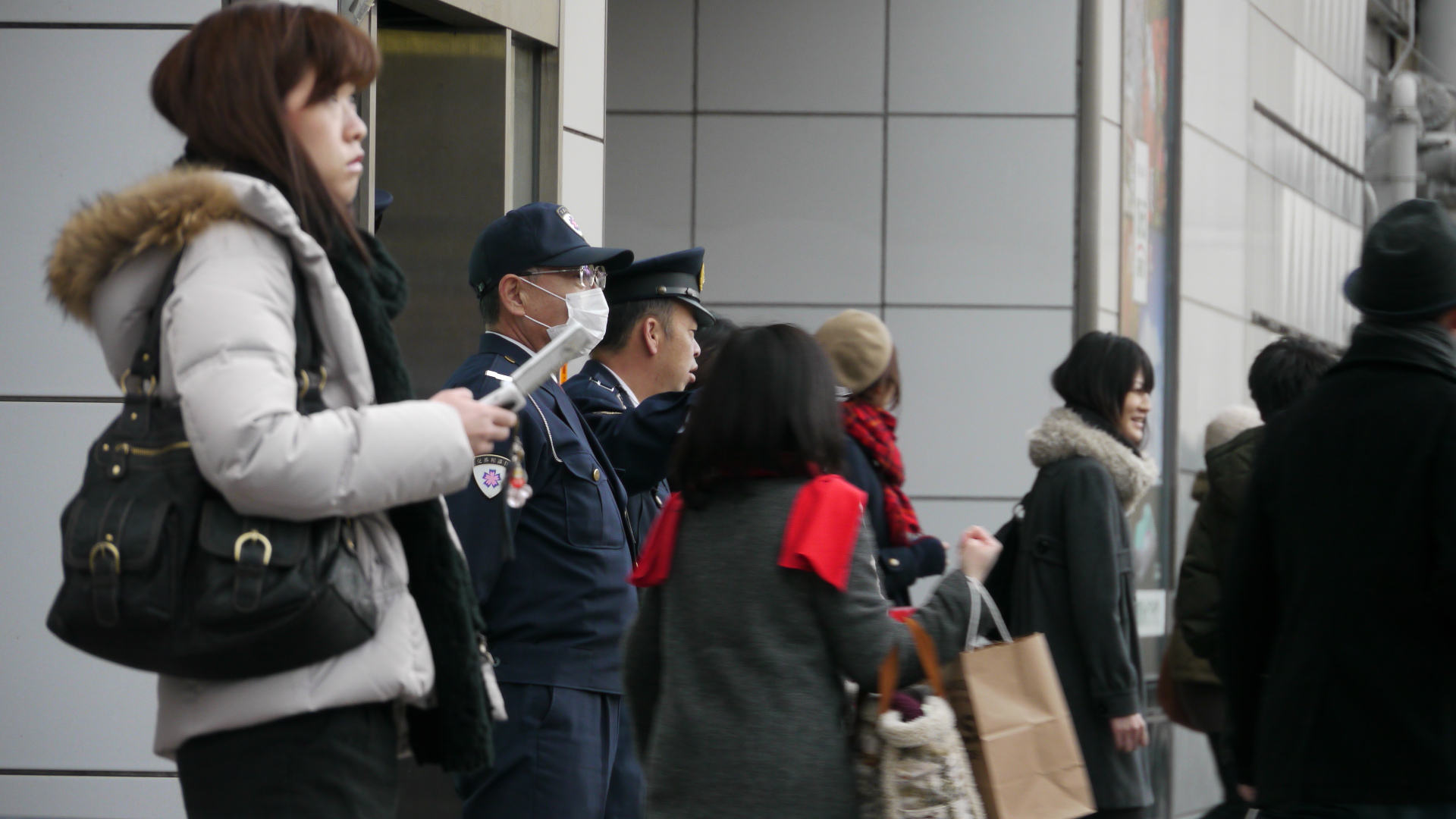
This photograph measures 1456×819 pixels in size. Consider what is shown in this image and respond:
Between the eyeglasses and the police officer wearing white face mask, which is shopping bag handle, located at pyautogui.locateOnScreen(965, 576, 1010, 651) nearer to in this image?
the police officer wearing white face mask

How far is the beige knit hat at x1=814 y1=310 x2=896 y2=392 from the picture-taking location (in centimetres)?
527

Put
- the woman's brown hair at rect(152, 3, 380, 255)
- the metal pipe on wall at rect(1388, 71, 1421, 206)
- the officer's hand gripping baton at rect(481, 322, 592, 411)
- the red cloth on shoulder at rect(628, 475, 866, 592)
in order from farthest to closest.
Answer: the metal pipe on wall at rect(1388, 71, 1421, 206), the red cloth on shoulder at rect(628, 475, 866, 592), the officer's hand gripping baton at rect(481, 322, 592, 411), the woman's brown hair at rect(152, 3, 380, 255)

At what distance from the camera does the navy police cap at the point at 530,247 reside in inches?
156

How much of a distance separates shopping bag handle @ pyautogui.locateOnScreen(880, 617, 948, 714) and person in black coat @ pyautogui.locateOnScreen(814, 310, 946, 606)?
1.76 meters

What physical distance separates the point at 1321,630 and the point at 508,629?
5.32 ft

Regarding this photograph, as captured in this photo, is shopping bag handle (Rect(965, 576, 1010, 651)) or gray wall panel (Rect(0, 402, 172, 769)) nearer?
shopping bag handle (Rect(965, 576, 1010, 651))

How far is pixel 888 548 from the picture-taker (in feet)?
16.2

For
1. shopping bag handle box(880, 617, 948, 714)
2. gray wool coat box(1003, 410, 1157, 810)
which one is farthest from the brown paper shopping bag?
gray wool coat box(1003, 410, 1157, 810)

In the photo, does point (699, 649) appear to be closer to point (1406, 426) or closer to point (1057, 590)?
point (1406, 426)

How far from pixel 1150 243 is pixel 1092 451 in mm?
→ 5622

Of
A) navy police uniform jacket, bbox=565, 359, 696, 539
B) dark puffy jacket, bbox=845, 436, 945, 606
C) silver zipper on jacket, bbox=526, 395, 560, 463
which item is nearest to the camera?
silver zipper on jacket, bbox=526, 395, 560, 463

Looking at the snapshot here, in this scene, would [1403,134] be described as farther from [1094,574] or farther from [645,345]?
[645,345]

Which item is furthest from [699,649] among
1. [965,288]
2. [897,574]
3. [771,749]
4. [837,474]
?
[965,288]

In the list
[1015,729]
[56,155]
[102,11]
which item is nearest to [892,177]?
[102,11]
